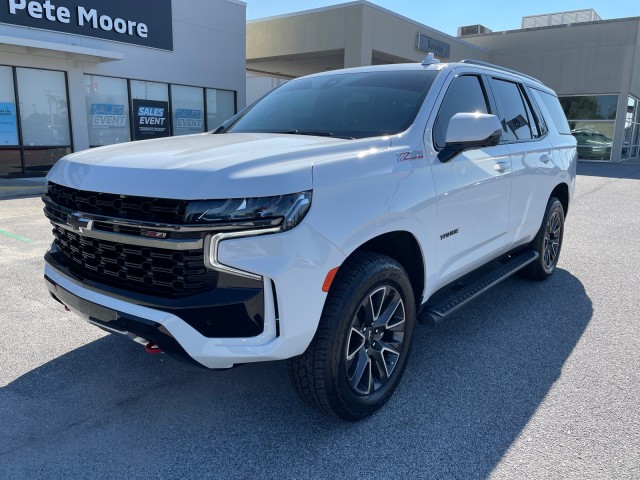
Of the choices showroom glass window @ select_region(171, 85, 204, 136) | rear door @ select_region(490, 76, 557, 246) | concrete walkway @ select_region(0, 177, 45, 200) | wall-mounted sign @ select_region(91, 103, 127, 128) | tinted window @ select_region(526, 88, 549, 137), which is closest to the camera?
rear door @ select_region(490, 76, 557, 246)

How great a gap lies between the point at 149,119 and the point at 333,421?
16691mm

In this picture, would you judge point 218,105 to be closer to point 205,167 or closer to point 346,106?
point 346,106

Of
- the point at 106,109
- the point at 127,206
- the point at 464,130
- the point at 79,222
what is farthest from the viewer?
the point at 106,109

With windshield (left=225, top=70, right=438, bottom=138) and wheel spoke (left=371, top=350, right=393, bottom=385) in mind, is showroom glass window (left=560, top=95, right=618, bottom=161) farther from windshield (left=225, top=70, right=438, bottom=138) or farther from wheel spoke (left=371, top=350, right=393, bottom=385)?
wheel spoke (left=371, top=350, right=393, bottom=385)

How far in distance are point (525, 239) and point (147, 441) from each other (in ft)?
11.9

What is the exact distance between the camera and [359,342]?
2795mm

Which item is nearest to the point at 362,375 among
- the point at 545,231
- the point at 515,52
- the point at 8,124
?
the point at 545,231

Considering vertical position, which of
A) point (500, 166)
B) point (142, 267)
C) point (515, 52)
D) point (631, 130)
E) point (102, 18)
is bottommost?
point (142, 267)

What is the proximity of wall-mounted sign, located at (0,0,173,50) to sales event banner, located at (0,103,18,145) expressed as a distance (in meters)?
2.22

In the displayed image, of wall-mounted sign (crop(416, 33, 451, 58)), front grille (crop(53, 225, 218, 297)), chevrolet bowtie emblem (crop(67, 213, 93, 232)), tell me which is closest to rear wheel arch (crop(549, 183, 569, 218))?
front grille (crop(53, 225, 218, 297))

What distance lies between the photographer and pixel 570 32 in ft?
89.3

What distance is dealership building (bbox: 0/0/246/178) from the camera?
14289 millimetres

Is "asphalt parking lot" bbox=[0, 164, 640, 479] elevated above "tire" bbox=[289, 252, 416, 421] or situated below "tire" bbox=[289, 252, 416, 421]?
below

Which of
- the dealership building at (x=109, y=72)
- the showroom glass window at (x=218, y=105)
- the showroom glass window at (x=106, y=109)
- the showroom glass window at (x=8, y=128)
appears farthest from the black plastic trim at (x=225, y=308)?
the showroom glass window at (x=218, y=105)
